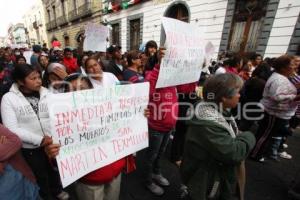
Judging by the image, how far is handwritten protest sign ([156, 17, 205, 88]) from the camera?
74.7 inches

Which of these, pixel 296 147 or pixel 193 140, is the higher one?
pixel 193 140

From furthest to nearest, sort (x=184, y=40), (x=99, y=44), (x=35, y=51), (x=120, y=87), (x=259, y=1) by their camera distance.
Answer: (x=259, y=1) < (x=35, y=51) < (x=99, y=44) < (x=184, y=40) < (x=120, y=87)

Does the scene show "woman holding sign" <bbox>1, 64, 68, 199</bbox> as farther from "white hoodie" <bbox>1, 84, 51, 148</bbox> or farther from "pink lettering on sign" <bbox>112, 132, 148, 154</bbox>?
"pink lettering on sign" <bbox>112, 132, 148, 154</bbox>

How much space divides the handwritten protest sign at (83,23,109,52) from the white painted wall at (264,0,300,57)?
5.48m

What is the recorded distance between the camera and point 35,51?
5.55m

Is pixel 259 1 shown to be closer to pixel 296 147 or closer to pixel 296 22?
pixel 296 22

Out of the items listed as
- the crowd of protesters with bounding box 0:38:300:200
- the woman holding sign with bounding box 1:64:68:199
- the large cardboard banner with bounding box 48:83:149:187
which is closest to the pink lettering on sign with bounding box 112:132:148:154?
the large cardboard banner with bounding box 48:83:149:187

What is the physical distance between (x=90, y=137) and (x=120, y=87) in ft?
1.40

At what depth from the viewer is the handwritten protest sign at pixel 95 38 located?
4.71 m

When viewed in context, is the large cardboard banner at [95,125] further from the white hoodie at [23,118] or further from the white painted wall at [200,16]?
the white painted wall at [200,16]

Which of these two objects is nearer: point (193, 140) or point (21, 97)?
point (193, 140)

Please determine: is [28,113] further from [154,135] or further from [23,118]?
[154,135]

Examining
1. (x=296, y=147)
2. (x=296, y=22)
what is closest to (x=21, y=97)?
(x=296, y=147)

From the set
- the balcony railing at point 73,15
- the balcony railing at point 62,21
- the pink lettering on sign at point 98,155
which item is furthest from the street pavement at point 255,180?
the balcony railing at point 62,21
